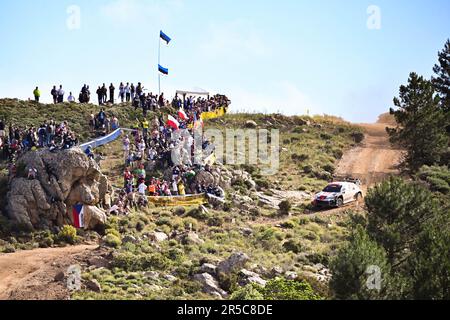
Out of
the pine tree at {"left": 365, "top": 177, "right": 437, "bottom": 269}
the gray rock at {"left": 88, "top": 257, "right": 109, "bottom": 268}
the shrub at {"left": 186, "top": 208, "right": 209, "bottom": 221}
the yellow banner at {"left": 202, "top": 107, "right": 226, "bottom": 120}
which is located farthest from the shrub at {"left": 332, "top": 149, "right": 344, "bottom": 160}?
the gray rock at {"left": 88, "top": 257, "right": 109, "bottom": 268}

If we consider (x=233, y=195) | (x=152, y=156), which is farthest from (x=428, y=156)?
(x=152, y=156)

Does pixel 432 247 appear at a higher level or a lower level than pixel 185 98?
lower

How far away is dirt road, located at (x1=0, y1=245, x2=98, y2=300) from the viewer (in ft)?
86.4

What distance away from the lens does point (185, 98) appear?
201ft

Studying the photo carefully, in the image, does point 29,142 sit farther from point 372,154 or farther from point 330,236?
point 372,154

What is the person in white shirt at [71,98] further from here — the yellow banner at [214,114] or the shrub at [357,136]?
the shrub at [357,136]

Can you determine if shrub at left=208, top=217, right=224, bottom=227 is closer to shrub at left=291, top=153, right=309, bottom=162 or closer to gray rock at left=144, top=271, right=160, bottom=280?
gray rock at left=144, top=271, right=160, bottom=280

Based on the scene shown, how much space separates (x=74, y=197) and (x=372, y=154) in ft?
124

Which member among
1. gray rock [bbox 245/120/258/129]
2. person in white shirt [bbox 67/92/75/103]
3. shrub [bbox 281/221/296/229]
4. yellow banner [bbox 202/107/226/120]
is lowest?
shrub [bbox 281/221/296/229]

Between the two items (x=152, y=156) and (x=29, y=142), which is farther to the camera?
(x=152, y=156)

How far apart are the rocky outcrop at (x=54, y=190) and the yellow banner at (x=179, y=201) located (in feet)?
16.3

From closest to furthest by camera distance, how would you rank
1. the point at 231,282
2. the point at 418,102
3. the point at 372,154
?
1. the point at 231,282
2. the point at 418,102
3. the point at 372,154

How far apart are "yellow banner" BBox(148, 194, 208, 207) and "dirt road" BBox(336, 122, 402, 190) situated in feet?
55.9

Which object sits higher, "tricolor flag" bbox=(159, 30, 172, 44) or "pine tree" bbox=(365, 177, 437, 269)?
"tricolor flag" bbox=(159, 30, 172, 44)
